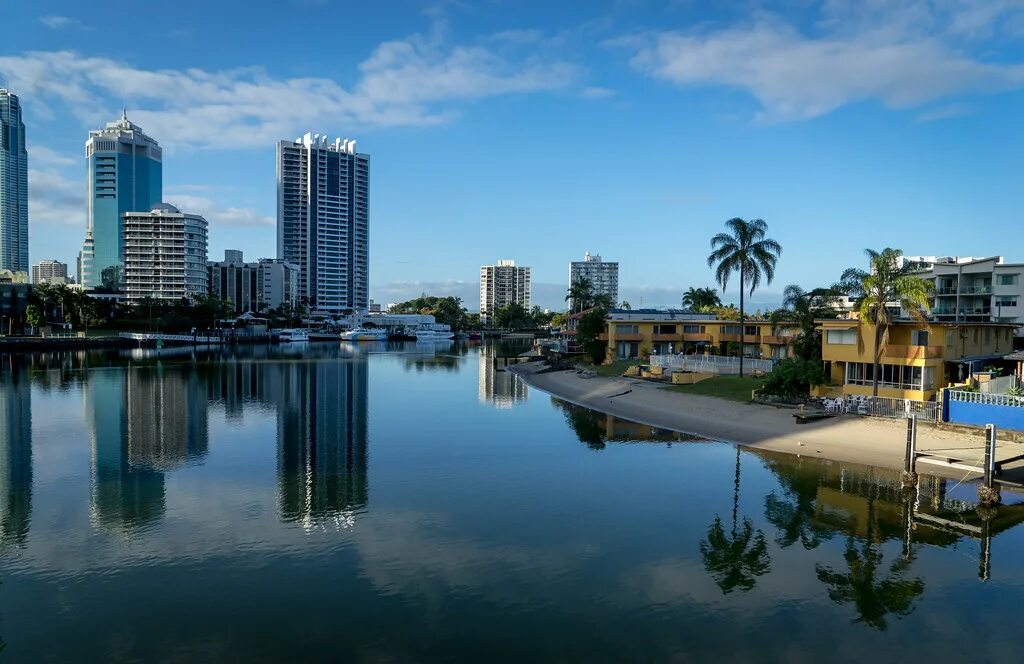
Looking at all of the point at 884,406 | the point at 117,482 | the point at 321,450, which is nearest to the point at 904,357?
the point at 884,406

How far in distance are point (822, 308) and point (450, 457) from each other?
37915mm

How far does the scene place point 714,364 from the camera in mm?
68875

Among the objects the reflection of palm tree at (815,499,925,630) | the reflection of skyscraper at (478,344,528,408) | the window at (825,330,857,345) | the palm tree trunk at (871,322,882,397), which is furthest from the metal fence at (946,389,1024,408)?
the reflection of skyscraper at (478,344,528,408)

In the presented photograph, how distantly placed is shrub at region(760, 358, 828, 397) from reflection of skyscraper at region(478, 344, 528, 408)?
2574cm

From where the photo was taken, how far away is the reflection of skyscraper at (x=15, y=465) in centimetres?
2742

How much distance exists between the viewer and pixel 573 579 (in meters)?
22.1

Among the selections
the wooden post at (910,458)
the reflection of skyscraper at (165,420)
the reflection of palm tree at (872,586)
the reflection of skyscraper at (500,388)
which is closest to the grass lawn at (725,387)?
the reflection of skyscraper at (500,388)

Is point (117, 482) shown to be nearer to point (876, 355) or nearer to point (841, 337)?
point (876, 355)

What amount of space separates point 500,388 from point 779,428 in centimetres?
4297

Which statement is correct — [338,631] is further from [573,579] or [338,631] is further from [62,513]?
[62,513]

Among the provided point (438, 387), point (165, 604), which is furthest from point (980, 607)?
point (438, 387)

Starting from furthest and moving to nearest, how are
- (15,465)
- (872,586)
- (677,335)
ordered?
(677,335) < (15,465) < (872,586)

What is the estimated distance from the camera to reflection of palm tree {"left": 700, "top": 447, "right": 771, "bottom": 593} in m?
22.5

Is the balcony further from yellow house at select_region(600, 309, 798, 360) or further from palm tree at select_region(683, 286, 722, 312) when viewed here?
palm tree at select_region(683, 286, 722, 312)
